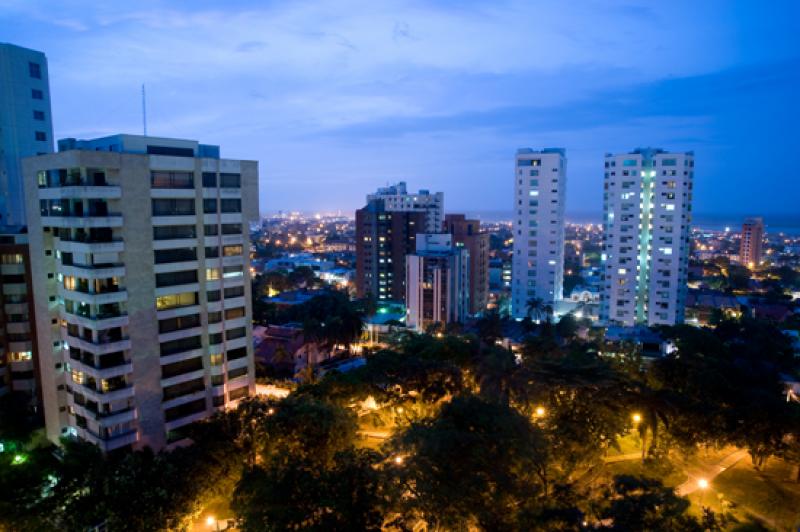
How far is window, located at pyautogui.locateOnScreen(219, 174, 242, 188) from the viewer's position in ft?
119

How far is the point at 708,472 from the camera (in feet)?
105

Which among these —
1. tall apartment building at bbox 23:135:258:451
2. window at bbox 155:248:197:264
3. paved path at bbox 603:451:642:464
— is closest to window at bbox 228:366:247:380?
tall apartment building at bbox 23:135:258:451

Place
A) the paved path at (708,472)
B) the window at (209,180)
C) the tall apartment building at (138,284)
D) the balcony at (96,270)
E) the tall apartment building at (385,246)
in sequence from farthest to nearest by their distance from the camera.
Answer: the tall apartment building at (385,246)
the window at (209,180)
the tall apartment building at (138,284)
the balcony at (96,270)
the paved path at (708,472)

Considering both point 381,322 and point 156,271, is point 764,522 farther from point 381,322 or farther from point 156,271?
point 381,322

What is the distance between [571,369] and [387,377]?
12.2 meters

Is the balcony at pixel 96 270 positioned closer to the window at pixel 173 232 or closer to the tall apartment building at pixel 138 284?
the tall apartment building at pixel 138 284

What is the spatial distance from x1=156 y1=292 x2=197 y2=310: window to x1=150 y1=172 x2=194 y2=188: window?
289 inches

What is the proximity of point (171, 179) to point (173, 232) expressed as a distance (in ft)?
11.6

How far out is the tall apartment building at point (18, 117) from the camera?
49.4 metres

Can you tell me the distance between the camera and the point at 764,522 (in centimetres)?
2652

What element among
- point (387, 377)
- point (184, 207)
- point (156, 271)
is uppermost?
point (184, 207)

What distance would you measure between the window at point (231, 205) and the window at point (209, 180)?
1325 mm

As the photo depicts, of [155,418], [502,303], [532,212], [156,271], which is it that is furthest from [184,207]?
[502,303]

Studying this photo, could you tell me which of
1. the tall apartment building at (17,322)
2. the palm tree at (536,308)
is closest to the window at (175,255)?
the tall apartment building at (17,322)
